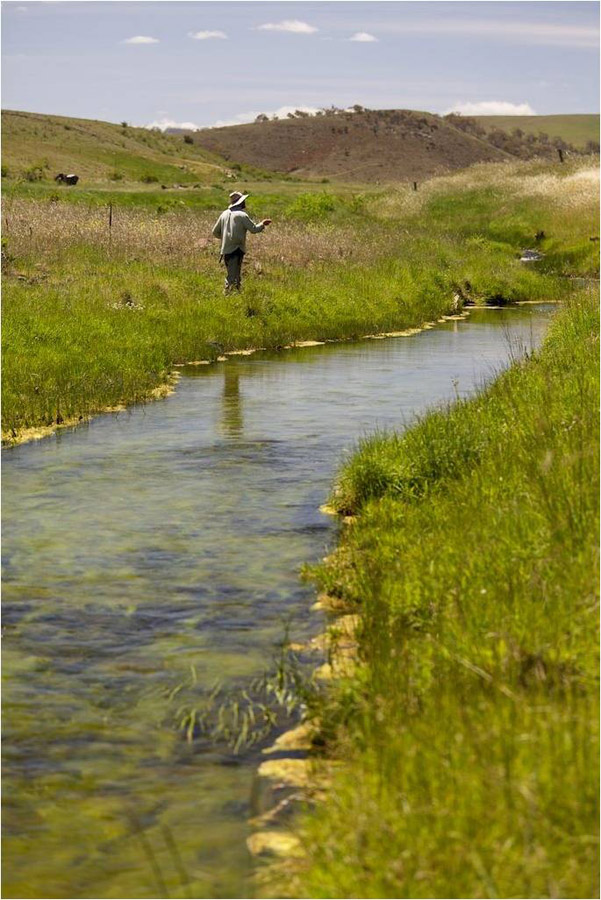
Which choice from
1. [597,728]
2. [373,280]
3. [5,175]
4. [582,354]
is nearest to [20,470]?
[582,354]

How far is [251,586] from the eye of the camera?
380 inches

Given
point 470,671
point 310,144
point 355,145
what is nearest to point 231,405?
point 470,671

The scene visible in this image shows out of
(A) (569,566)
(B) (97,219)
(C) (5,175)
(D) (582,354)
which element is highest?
(C) (5,175)

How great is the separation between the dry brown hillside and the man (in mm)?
137415

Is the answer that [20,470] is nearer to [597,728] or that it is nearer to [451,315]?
[597,728]

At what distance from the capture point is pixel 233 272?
26.5 m

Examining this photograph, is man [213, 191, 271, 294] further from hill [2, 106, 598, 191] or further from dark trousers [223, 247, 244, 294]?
hill [2, 106, 598, 191]

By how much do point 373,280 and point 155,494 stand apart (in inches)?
796

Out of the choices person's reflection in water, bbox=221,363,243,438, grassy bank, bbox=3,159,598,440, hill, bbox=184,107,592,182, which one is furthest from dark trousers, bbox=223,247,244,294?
hill, bbox=184,107,592,182

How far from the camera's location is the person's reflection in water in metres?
16.1

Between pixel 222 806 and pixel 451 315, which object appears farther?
pixel 451 315

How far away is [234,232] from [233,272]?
177 cm

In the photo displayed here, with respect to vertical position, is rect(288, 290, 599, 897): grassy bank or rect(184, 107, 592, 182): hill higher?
rect(184, 107, 592, 182): hill

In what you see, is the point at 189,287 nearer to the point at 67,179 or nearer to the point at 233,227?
the point at 233,227
